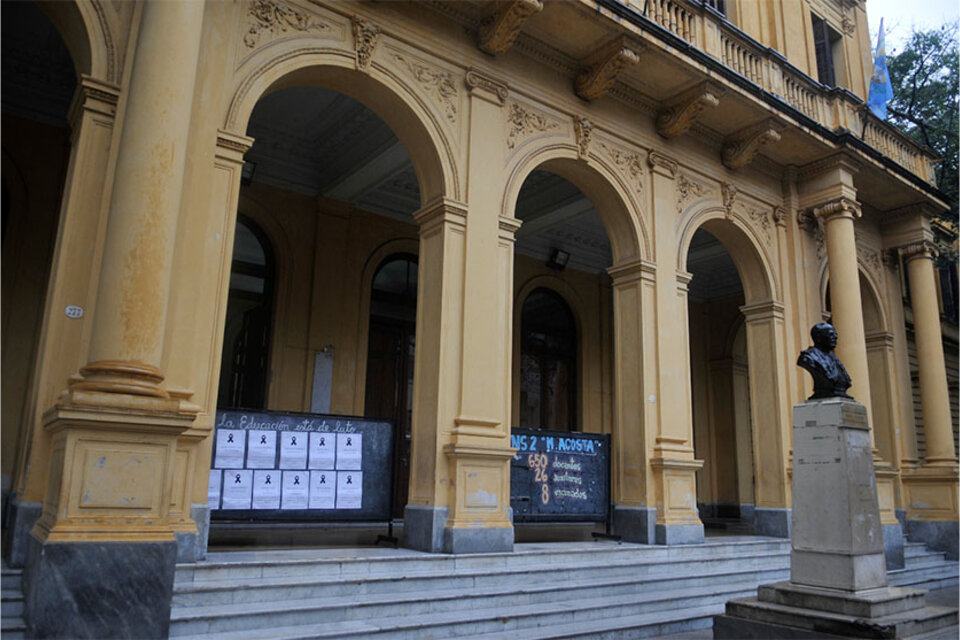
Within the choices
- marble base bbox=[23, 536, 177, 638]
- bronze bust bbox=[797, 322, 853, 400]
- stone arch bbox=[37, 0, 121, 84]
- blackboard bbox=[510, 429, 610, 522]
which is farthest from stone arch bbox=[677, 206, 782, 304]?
marble base bbox=[23, 536, 177, 638]

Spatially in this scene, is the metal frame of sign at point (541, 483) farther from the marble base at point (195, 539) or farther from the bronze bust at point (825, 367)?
the marble base at point (195, 539)

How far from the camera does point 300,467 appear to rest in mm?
6988

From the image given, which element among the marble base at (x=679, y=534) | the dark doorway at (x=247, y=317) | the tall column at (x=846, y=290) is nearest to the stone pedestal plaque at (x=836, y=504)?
the marble base at (x=679, y=534)

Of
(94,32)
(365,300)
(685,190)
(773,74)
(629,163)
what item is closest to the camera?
(94,32)

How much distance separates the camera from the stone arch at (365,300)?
36.2 feet

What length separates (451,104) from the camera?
827 centimetres

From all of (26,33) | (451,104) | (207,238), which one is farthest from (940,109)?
(26,33)

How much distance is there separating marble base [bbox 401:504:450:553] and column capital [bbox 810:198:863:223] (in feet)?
28.6

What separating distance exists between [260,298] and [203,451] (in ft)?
17.1

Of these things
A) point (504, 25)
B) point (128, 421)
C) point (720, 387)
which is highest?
point (504, 25)

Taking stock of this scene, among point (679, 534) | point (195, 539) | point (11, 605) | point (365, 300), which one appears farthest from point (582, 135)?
point (11, 605)

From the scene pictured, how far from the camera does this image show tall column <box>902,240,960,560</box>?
507 inches

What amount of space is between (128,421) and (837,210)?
11.3 m

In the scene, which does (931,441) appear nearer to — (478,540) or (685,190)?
(685,190)
